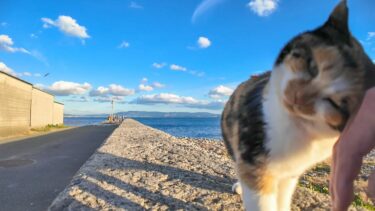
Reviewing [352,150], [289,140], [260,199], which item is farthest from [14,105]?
[352,150]

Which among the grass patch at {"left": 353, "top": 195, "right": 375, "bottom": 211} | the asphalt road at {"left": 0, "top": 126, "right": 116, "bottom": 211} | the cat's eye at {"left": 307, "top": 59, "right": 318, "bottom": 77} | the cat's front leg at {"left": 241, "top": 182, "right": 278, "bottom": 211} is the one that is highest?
the cat's eye at {"left": 307, "top": 59, "right": 318, "bottom": 77}

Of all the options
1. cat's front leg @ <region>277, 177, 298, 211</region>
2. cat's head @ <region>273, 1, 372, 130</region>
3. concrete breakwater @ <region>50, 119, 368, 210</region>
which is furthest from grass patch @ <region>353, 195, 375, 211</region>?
cat's head @ <region>273, 1, 372, 130</region>

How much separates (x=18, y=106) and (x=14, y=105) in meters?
1.17

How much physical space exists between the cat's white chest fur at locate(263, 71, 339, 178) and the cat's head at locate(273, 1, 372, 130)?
0.16 meters

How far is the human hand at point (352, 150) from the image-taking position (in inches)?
60.7

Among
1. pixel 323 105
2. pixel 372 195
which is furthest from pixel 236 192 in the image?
pixel 372 195

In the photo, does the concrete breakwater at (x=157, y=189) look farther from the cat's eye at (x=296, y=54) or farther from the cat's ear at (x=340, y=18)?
the cat's ear at (x=340, y=18)

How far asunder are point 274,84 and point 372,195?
147 centimetres

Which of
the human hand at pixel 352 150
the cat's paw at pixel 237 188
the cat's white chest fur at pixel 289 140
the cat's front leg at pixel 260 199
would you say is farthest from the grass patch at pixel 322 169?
the human hand at pixel 352 150

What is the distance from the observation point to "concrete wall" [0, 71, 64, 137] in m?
22.7

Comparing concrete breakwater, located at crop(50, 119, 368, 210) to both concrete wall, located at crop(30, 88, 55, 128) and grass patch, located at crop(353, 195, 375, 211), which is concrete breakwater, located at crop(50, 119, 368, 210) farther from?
concrete wall, located at crop(30, 88, 55, 128)

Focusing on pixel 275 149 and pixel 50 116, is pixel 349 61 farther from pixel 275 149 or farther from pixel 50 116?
pixel 50 116

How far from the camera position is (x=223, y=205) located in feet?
14.1

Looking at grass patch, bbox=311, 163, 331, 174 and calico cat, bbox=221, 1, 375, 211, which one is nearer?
calico cat, bbox=221, 1, 375, 211
